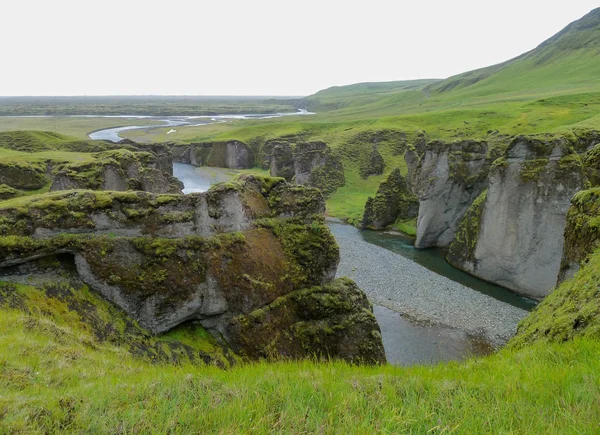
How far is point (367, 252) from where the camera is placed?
4269cm

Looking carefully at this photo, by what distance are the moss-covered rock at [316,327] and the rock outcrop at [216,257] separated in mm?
49

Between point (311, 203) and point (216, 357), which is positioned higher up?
point (311, 203)

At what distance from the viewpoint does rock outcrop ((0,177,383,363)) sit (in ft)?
49.1

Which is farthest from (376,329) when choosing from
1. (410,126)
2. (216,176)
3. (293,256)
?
(410,126)

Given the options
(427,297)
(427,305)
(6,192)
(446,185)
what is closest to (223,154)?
(446,185)

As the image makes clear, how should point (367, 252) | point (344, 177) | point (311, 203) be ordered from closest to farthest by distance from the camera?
point (311, 203) → point (367, 252) → point (344, 177)

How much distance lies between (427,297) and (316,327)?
16.0 metres

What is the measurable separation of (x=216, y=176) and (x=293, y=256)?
2777 inches

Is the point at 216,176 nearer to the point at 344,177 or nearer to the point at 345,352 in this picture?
the point at 344,177

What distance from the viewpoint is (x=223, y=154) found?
102875mm

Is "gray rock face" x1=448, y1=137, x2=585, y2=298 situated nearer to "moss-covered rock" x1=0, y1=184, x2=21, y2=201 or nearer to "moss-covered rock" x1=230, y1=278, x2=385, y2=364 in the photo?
"moss-covered rock" x1=230, y1=278, x2=385, y2=364

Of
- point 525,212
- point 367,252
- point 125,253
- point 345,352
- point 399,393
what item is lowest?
point 367,252

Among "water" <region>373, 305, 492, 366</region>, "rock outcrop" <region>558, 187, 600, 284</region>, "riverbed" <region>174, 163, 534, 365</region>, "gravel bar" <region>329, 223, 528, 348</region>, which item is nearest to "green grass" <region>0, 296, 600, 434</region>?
"rock outcrop" <region>558, 187, 600, 284</region>

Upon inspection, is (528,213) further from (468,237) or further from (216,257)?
(216,257)
